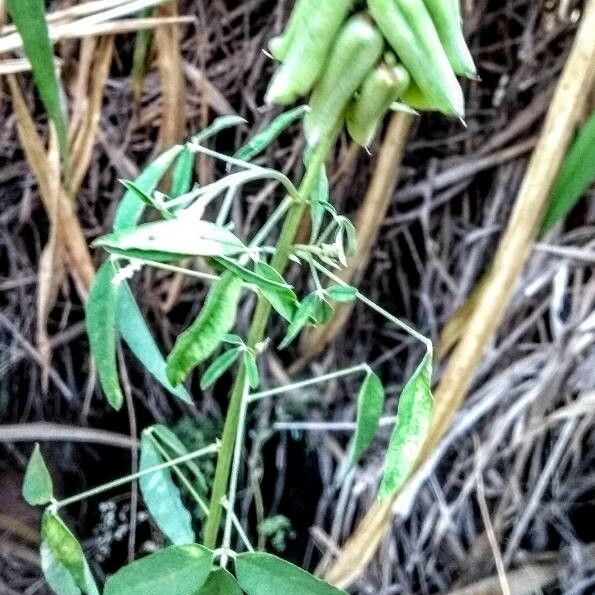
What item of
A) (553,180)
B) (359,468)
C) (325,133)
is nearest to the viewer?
(325,133)

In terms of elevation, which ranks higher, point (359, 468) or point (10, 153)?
point (10, 153)

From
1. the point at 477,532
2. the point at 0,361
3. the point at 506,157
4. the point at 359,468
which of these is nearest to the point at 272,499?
the point at 359,468

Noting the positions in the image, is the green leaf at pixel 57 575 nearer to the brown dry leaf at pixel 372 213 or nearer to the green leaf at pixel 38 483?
the green leaf at pixel 38 483

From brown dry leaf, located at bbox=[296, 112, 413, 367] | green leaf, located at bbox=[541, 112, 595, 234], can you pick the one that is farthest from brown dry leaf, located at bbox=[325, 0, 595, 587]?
brown dry leaf, located at bbox=[296, 112, 413, 367]

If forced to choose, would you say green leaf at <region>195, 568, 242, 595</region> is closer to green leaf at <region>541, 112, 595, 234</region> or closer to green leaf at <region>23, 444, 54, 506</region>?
green leaf at <region>23, 444, 54, 506</region>

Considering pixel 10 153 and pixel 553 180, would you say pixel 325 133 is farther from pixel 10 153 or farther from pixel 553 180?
pixel 10 153

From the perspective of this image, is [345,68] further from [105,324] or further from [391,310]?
[391,310]
